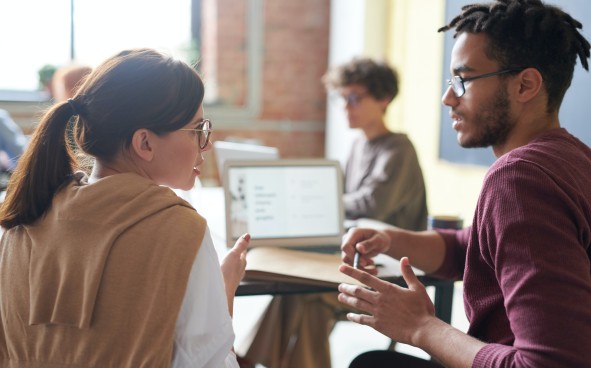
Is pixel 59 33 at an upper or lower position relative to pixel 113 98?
upper

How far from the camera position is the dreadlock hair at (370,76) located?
3.07 metres

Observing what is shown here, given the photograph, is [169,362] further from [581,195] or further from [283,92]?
[283,92]

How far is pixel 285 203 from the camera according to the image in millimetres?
1938

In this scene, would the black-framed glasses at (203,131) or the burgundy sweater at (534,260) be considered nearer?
the burgundy sweater at (534,260)

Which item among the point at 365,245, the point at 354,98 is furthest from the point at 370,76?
the point at 365,245

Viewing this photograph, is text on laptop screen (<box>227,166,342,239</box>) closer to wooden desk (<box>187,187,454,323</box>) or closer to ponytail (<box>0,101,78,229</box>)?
wooden desk (<box>187,187,454,323</box>)

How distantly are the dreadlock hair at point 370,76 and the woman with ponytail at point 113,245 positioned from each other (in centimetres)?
202

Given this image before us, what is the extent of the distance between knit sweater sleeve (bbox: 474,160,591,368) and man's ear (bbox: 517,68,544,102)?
273 millimetres

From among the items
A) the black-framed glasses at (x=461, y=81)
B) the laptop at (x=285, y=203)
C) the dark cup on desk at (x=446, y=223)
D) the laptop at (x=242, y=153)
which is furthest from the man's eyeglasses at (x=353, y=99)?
the black-framed glasses at (x=461, y=81)

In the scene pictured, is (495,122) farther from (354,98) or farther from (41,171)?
(354,98)

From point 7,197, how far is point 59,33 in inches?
171

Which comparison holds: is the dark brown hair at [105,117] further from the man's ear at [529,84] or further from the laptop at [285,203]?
the laptop at [285,203]

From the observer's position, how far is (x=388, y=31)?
15.3 ft

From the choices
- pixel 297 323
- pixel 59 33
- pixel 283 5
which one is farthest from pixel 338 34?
pixel 297 323
